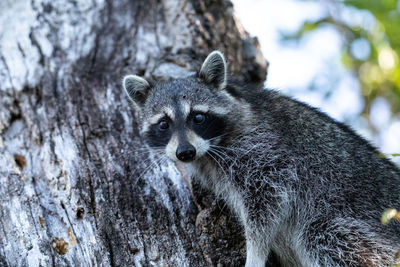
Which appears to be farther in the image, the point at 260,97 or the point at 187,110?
the point at 260,97

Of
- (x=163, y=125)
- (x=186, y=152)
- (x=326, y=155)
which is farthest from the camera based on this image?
(x=163, y=125)

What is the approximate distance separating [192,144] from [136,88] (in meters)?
1.06

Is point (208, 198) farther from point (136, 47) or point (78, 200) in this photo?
point (136, 47)

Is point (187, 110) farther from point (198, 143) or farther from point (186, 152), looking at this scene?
point (186, 152)

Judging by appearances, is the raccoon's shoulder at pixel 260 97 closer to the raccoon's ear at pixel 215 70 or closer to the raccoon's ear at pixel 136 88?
the raccoon's ear at pixel 215 70

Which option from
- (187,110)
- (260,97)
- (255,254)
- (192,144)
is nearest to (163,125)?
(187,110)

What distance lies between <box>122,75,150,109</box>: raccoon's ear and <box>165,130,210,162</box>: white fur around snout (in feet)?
2.54

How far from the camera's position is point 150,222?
4199mm

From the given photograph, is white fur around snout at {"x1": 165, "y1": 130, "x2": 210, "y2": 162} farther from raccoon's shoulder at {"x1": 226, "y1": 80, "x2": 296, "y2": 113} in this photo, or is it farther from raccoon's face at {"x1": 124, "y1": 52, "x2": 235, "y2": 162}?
raccoon's shoulder at {"x1": 226, "y1": 80, "x2": 296, "y2": 113}

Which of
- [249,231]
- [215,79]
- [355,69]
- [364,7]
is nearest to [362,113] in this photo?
[355,69]

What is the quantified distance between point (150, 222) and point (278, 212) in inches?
47.0

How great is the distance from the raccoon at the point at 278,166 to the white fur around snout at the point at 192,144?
0.4 inches

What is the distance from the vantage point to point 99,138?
503 centimetres

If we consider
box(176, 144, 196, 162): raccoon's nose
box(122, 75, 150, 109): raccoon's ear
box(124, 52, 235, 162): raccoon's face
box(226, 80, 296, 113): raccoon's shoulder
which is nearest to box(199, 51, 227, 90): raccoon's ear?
box(124, 52, 235, 162): raccoon's face
